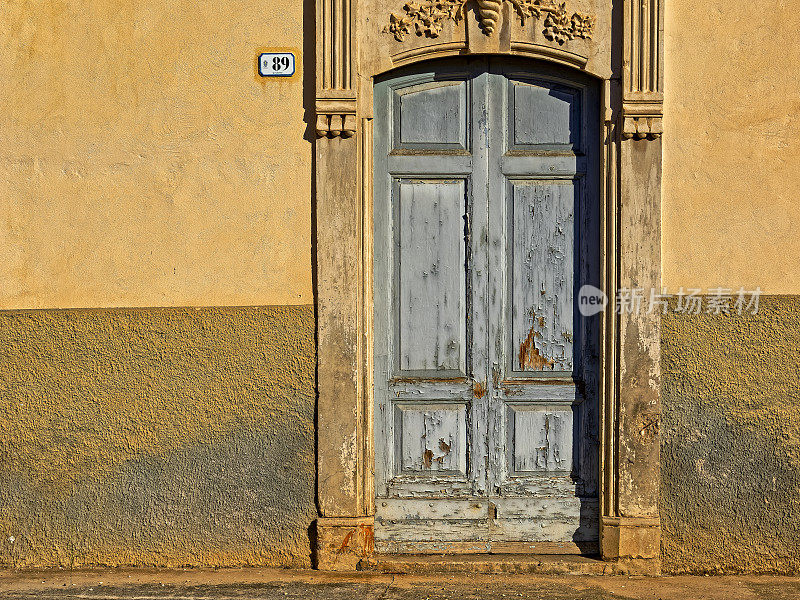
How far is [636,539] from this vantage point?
4238 millimetres

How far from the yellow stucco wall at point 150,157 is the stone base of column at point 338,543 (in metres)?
1.24

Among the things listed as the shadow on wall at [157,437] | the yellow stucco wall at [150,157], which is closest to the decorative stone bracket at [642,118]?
the yellow stucco wall at [150,157]

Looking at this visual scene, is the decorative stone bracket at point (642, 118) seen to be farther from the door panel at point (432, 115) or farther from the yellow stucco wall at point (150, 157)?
the yellow stucco wall at point (150, 157)

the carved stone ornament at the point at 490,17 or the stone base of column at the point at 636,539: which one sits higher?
the carved stone ornament at the point at 490,17

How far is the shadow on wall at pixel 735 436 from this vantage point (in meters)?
4.27

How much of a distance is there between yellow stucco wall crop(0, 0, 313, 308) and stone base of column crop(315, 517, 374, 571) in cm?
124

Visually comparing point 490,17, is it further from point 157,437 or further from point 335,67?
point 157,437

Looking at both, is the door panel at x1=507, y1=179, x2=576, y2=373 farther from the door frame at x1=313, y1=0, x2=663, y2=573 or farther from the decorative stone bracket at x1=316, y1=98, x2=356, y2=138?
the decorative stone bracket at x1=316, y1=98, x2=356, y2=138

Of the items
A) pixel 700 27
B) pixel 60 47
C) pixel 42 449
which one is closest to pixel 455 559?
pixel 42 449

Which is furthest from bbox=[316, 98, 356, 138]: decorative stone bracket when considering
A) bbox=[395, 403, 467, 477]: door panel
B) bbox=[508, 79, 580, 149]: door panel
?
bbox=[395, 403, 467, 477]: door panel

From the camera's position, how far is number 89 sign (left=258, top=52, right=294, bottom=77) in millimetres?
4277

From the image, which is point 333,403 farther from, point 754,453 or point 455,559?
point 754,453

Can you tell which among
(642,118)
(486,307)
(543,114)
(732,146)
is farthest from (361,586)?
(732,146)

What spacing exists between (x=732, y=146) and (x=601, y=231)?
2.72ft
